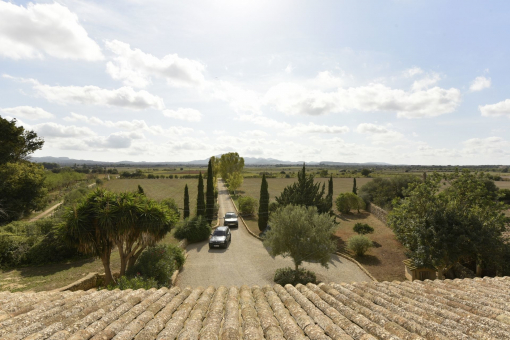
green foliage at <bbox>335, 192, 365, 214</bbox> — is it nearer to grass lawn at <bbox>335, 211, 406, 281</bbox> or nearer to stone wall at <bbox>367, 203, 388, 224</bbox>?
stone wall at <bbox>367, 203, 388, 224</bbox>

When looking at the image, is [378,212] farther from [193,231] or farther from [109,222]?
[109,222]

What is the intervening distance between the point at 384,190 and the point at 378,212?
6.30 meters

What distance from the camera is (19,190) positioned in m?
27.6

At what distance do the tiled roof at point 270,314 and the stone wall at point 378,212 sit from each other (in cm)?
2387

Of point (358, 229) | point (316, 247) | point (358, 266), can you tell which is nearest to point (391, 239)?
point (358, 229)

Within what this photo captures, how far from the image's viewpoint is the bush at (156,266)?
1136 centimetres

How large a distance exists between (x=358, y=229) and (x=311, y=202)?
22.6 ft

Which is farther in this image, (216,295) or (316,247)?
(316,247)

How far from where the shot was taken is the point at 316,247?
13219 mm

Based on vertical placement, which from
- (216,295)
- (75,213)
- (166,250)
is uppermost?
(75,213)

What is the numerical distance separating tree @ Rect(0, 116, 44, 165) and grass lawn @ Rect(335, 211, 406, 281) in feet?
125

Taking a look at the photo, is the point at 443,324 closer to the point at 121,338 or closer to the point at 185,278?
the point at 121,338

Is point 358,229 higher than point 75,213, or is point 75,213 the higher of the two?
point 75,213

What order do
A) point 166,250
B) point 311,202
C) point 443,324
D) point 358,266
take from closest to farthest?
point 443,324 → point 166,250 → point 358,266 → point 311,202
